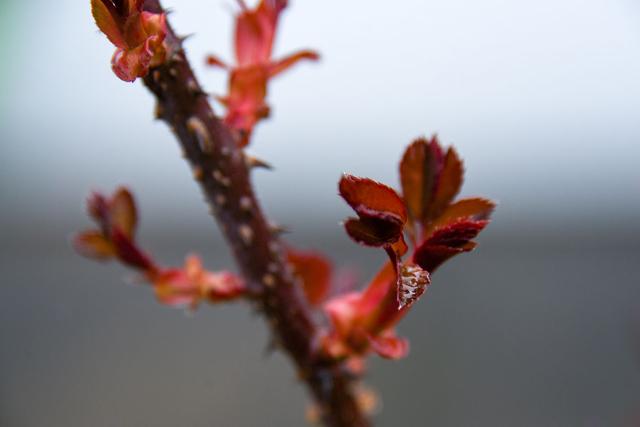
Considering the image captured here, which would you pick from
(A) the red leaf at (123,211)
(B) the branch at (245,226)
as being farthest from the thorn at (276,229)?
(A) the red leaf at (123,211)

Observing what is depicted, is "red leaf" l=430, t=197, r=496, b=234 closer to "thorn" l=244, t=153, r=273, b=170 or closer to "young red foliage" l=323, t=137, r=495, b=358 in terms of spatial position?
"young red foliage" l=323, t=137, r=495, b=358

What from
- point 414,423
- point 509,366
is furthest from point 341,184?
point 509,366

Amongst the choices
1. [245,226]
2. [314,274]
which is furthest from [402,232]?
[314,274]

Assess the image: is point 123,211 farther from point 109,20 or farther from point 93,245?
point 109,20

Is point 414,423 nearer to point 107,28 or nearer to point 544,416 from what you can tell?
point 544,416

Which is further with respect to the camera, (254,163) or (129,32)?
(254,163)

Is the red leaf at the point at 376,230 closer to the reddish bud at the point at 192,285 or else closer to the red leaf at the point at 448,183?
the red leaf at the point at 448,183
